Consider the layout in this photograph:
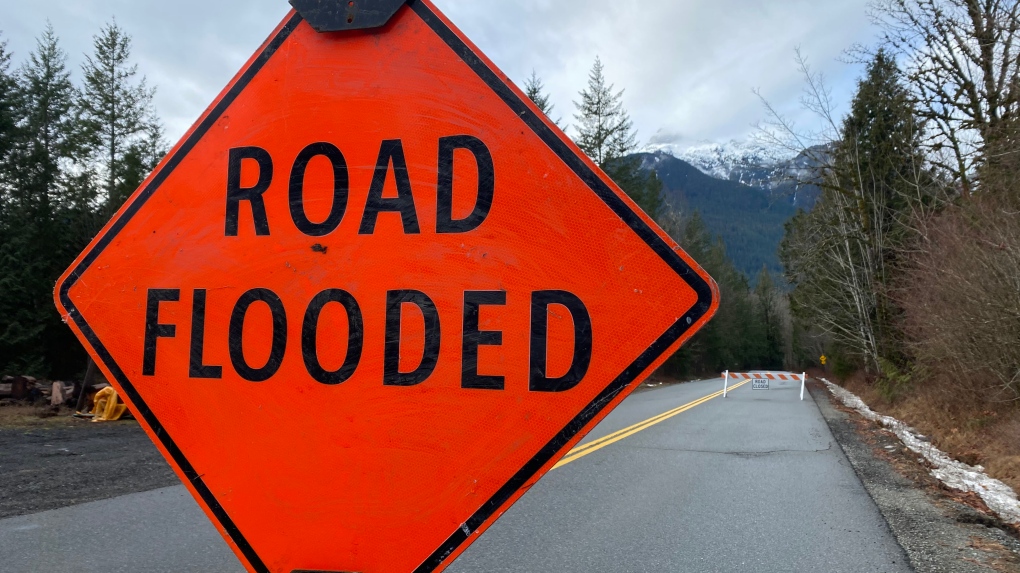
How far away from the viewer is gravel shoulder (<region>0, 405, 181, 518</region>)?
607cm

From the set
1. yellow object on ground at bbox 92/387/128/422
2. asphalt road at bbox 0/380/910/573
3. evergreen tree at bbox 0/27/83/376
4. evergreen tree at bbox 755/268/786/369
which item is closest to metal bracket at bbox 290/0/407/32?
asphalt road at bbox 0/380/910/573

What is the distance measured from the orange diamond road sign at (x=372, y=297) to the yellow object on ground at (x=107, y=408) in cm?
1174

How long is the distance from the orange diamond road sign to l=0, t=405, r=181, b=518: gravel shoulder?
5023mm

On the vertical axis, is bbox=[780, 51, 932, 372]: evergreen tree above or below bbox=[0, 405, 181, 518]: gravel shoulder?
above

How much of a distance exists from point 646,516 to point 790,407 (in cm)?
1474

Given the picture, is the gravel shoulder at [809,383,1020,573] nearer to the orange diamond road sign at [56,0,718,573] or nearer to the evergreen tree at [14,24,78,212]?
the orange diamond road sign at [56,0,718,573]

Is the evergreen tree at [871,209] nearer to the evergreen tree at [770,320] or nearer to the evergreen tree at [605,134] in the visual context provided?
the evergreen tree at [605,134]

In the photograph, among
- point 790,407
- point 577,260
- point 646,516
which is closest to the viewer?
point 577,260

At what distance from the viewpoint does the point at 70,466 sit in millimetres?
7496

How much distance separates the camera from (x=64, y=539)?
4.84 metres

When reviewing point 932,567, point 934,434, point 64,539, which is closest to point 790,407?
point 934,434

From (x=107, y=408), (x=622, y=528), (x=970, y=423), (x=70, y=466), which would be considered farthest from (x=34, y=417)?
(x=970, y=423)

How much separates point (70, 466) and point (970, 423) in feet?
41.5

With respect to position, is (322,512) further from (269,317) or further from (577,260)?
(577,260)
